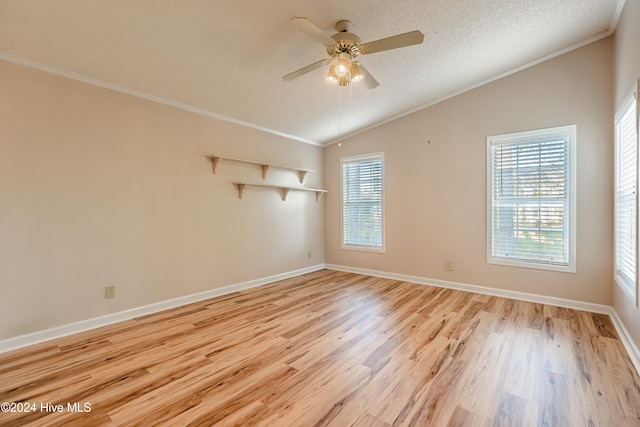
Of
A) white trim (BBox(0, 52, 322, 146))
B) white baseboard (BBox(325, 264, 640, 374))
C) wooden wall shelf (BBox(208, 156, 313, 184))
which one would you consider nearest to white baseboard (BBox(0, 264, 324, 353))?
wooden wall shelf (BBox(208, 156, 313, 184))

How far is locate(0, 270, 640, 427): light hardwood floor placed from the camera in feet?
5.35

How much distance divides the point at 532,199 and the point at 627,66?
1.55 metres

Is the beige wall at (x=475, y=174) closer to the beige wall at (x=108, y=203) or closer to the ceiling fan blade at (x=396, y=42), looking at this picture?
the beige wall at (x=108, y=203)

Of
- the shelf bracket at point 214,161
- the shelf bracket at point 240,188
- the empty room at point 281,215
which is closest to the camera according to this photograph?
the empty room at point 281,215

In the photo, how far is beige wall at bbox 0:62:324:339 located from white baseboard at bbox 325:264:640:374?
2303mm

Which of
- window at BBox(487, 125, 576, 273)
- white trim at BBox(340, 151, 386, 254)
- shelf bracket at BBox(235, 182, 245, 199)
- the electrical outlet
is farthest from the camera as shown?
white trim at BBox(340, 151, 386, 254)

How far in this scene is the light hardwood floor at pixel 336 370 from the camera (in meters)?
1.63

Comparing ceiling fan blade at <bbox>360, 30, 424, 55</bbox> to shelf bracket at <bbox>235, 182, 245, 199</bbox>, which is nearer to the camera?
ceiling fan blade at <bbox>360, 30, 424, 55</bbox>

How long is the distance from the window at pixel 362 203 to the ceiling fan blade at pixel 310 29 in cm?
289

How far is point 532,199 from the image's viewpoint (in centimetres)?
358

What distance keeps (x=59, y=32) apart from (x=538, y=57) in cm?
487

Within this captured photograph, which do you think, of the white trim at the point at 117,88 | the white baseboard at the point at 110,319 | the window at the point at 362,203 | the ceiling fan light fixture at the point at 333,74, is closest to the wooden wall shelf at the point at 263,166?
the white trim at the point at 117,88

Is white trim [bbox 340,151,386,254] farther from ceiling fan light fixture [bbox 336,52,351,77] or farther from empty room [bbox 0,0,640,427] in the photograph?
ceiling fan light fixture [bbox 336,52,351,77]

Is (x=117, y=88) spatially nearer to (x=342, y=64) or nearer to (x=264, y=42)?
(x=264, y=42)
